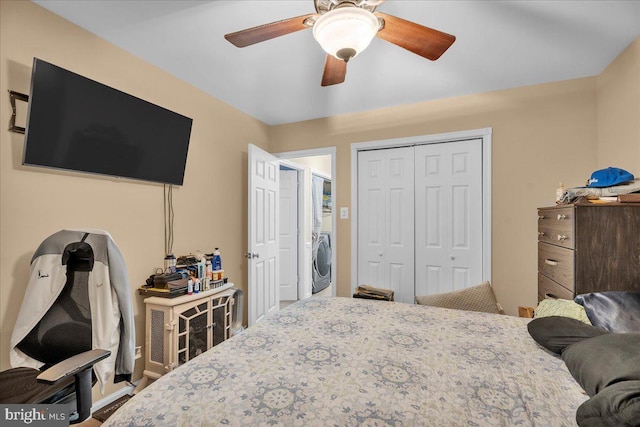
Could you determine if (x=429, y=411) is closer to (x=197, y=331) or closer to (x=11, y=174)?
(x=197, y=331)

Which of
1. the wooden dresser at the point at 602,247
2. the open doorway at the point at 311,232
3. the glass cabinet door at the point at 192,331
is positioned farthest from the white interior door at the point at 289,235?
the wooden dresser at the point at 602,247

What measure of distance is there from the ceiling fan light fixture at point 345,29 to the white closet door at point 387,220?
2099 millimetres

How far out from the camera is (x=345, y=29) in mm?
1274

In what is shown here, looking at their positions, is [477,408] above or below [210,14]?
below

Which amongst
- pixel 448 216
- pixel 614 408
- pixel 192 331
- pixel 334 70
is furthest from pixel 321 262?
pixel 614 408

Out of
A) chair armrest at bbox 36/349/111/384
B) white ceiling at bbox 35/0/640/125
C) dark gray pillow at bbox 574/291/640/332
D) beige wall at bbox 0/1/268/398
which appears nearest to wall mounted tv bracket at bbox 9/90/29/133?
beige wall at bbox 0/1/268/398

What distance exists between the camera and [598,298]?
4.99 ft

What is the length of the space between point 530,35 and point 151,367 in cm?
357

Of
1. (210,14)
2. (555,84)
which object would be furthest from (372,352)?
(555,84)

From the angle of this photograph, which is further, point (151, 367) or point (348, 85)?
point (348, 85)

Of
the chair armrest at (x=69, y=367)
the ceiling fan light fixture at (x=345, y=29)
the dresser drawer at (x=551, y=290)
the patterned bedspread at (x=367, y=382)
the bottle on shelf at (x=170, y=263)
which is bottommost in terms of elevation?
the patterned bedspread at (x=367, y=382)

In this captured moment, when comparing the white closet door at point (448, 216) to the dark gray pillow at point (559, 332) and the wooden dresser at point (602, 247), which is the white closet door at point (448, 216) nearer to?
the wooden dresser at point (602, 247)

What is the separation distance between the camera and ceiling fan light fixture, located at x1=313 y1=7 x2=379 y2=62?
4.12ft

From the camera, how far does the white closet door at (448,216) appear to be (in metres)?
2.96
